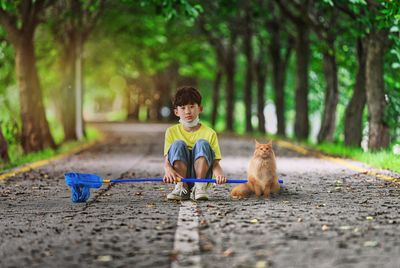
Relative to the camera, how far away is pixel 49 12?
25.9 metres

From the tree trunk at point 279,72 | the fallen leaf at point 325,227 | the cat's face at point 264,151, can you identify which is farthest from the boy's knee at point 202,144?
the tree trunk at point 279,72

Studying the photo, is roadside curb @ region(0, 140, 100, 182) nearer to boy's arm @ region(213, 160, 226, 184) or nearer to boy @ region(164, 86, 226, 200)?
boy @ region(164, 86, 226, 200)

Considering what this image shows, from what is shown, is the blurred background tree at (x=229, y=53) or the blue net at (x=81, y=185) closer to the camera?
the blue net at (x=81, y=185)

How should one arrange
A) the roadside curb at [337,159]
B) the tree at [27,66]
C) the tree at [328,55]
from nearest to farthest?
1. the roadside curb at [337,159]
2. the tree at [27,66]
3. the tree at [328,55]

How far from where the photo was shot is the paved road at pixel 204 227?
20.1 ft

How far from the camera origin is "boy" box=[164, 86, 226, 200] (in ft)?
31.2

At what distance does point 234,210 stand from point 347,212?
122 cm

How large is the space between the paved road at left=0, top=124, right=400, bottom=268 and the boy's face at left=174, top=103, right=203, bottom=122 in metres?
1.03

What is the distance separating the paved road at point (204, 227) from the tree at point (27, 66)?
9.24 m

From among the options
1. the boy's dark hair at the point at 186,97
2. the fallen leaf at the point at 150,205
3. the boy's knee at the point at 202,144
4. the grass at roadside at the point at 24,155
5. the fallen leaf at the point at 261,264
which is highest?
the boy's dark hair at the point at 186,97

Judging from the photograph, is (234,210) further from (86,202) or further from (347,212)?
(86,202)

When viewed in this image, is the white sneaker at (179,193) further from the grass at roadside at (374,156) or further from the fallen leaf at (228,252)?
the grass at roadside at (374,156)

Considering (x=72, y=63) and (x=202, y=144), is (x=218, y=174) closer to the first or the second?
(x=202, y=144)

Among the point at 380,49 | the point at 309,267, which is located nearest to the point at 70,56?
the point at 380,49
